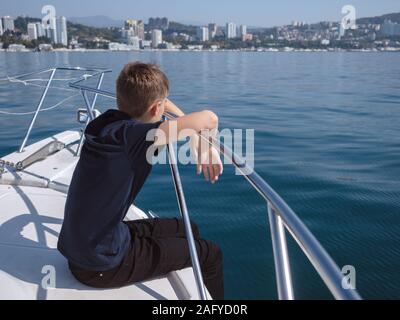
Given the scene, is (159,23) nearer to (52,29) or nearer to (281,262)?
(52,29)

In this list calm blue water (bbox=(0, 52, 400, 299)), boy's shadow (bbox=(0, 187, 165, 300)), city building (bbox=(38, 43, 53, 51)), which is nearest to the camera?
boy's shadow (bbox=(0, 187, 165, 300))

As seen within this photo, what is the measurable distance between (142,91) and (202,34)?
98659 mm

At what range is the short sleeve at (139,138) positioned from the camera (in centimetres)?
151

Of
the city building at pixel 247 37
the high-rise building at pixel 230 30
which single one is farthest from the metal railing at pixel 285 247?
the high-rise building at pixel 230 30

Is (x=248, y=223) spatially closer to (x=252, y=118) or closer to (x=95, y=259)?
(x=95, y=259)

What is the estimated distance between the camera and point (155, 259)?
182 cm

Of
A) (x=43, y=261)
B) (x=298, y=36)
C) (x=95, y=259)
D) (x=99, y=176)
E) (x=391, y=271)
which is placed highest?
(x=298, y=36)

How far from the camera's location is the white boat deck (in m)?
1.75

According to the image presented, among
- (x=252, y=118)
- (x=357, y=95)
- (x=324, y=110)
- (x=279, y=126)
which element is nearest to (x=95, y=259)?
(x=279, y=126)

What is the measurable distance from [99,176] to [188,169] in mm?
3749

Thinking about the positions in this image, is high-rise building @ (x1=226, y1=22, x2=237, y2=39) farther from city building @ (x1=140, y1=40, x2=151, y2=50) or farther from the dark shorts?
the dark shorts

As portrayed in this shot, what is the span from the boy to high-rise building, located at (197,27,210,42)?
93.8 m

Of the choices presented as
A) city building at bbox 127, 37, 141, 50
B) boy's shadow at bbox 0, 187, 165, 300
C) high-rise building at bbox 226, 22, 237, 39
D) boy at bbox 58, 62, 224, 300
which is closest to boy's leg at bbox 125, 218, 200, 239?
boy at bbox 58, 62, 224, 300

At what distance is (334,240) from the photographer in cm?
352
